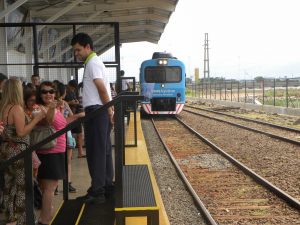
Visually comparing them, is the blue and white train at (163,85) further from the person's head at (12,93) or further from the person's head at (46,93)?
the person's head at (12,93)

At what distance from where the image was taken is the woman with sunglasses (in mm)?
4609

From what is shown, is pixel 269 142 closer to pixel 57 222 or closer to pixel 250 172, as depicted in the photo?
pixel 250 172

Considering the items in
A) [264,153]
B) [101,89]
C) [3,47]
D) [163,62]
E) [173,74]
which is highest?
[163,62]

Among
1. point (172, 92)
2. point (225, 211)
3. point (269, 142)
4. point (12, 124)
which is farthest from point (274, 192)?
point (172, 92)

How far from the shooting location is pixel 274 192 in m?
7.59

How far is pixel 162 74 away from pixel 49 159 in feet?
60.3

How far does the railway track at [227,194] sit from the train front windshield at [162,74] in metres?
10.8

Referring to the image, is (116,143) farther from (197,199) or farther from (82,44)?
(197,199)

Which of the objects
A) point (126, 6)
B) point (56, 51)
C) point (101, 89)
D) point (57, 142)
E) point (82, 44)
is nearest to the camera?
point (101, 89)

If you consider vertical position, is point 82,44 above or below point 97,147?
above

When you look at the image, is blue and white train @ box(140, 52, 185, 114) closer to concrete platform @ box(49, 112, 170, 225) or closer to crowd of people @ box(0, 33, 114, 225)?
concrete platform @ box(49, 112, 170, 225)

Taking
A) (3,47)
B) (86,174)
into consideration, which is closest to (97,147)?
(86,174)

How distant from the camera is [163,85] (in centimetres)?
2258

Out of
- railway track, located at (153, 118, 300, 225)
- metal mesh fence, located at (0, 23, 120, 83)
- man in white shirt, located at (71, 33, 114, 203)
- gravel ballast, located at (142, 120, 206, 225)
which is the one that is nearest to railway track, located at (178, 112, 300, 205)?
railway track, located at (153, 118, 300, 225)
